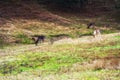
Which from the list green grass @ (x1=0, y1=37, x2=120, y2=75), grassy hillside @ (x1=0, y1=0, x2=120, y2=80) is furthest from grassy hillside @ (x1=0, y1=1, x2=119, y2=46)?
green grass @ (x1=0, y1=37, x2=120, y2=75)

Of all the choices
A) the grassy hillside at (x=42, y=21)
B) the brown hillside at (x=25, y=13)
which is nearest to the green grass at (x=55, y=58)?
the grassy hillside at (x=42, y=21)

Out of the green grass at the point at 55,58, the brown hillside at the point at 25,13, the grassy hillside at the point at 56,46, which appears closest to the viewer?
the grassy hillside at the point at 56,46

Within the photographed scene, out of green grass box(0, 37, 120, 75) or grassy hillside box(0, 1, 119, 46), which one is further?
grassy hillside box(0, 1, 119, 46)

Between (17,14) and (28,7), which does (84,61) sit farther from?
(28,7)

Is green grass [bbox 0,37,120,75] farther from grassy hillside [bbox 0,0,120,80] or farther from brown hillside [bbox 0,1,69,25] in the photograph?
brown hillside [bbox 0,1,69,25]

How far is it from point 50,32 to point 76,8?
2655 centimetres

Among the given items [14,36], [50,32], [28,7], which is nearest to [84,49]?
[14,36]

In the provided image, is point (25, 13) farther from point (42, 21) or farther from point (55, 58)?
point (55, 58)

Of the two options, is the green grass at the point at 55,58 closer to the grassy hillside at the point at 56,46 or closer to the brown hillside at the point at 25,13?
the grassy hillside at the point at 56,46

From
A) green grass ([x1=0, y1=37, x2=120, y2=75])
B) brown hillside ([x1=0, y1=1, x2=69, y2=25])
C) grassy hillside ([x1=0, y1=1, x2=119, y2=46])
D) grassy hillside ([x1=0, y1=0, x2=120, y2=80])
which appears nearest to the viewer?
grassy hillside ([x1=0, y1=0, x2=120, y2=80])

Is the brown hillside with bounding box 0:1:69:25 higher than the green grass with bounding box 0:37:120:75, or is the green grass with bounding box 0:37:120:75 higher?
the green grass with bounding box 0:37:120:75

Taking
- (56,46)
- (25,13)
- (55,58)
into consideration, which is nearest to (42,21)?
(25,13)

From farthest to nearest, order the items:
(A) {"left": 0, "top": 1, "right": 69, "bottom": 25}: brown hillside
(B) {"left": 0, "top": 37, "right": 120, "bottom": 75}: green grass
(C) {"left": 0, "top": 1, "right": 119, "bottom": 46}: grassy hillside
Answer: (A) {"left": 0, "top": 1, "right": 69, "bottom": 25}: brown hillside, (C) {"left": 0, "top": 1, "right": 119, "bottom": 46}: grassy hillside, (B) {"left": 0, "top": 37, "right": 120, "bottom": 75}: green grass

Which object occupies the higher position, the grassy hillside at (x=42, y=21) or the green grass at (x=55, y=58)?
the green grass at (x=55, y=58)
